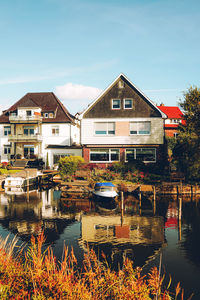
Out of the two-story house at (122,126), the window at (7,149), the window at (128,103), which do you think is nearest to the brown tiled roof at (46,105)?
the window at (7,149)

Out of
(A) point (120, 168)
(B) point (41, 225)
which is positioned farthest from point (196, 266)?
(A) point (120, 168)

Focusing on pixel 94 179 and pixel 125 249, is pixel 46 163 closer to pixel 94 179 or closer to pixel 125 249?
pixel 94 179

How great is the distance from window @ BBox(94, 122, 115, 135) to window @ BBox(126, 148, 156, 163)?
4.33 meters

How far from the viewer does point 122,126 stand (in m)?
45.0

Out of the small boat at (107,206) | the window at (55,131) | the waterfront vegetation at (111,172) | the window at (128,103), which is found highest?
the window at (128,103)

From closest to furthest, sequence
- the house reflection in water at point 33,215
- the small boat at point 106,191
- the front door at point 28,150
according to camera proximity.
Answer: the house reflection in water at point 33,215 → the small boat at point 106,191 → the front door at point 28,150

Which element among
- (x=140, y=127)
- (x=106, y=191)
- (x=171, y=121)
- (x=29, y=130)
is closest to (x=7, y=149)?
(x=29, y=130)

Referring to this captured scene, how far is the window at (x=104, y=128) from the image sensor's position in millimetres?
45312

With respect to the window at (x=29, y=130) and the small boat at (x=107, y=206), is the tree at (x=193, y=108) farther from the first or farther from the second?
the window at (x=29, y=130)

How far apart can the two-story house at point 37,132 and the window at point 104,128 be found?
9968 millimetres

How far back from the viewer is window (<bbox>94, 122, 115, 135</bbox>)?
4531cm

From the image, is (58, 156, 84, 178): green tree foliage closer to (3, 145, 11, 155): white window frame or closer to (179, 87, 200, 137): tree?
(179, 87, 200, 137): tree

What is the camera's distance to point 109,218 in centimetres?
2442

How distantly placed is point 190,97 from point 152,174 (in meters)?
12.2
